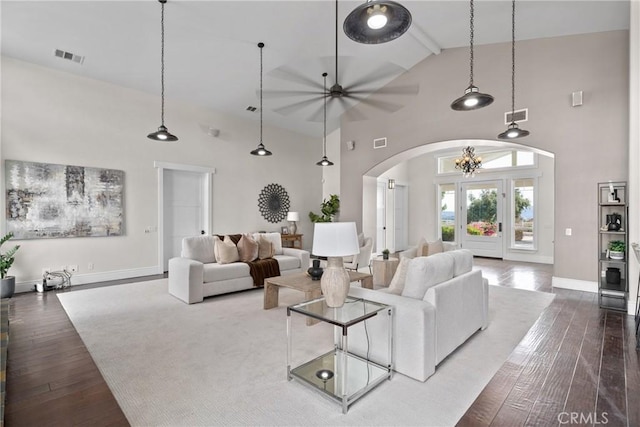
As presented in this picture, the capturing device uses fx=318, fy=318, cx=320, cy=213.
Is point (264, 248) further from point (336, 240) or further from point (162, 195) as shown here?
point (336, 240)

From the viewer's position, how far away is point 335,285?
2393 mm

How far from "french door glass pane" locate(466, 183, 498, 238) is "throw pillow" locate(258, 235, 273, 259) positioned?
21.0 feet

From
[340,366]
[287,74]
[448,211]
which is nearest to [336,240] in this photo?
[340,366]

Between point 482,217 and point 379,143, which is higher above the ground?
point 379,143

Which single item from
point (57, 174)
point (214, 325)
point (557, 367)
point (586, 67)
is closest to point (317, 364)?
point (214, 325)

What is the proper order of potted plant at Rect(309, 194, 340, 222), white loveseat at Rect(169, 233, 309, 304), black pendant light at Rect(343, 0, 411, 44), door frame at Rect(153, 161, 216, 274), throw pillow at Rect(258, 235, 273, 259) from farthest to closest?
potted plant at Rect(309, 194, 340, 222) → door frame at Rect(153, 161, 216, 274) → throw pillow at Rect(258, 235, 273, 259) → white loveseat at Rect(169, 233, 309, 304) → black pendant light at Rect(343, 0, 411, 44)

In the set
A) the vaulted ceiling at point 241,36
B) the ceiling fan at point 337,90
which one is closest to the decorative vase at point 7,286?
the vaulted ceiling at point 241,36

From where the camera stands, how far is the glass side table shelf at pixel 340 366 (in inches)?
86.1

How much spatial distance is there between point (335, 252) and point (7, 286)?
→ 16.4 feet

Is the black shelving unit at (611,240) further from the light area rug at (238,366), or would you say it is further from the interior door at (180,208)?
the interior door at (180,208)

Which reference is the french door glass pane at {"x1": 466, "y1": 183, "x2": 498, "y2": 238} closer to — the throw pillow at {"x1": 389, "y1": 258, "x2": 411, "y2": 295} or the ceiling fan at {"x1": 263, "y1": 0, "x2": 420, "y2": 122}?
the ceiling fan at {"x1": 263, "y1": 0, "x2": 420, "y2": 122}

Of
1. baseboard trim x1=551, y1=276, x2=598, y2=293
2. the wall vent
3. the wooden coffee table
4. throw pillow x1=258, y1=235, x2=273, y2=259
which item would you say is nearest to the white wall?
throw pillow x1=258, y1=235, x2=273, y2=259

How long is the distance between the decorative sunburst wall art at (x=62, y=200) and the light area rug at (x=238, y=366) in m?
1.45

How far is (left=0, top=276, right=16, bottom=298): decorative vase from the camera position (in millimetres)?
4414
